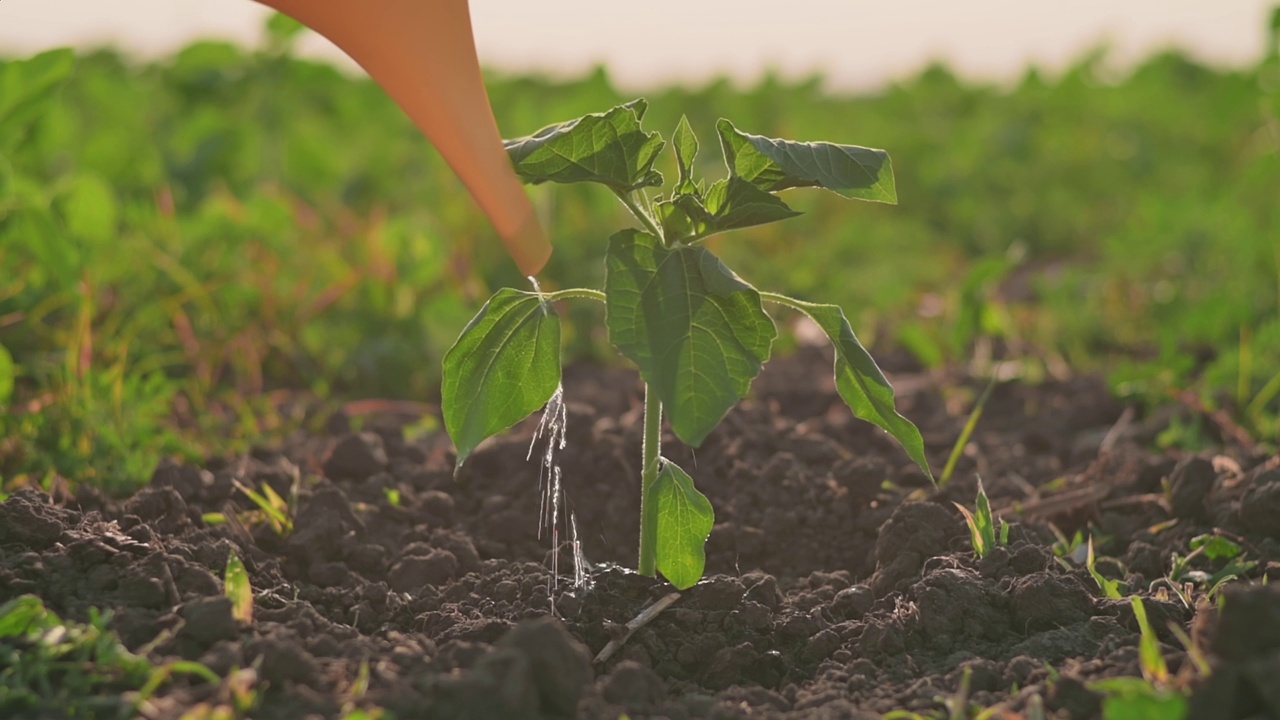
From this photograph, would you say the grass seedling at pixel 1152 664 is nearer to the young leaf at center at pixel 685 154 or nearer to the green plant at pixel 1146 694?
the green plant at pixel 1146 694

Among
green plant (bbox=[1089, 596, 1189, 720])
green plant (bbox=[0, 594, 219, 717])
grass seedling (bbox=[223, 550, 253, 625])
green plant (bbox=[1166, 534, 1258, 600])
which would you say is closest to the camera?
green plant (bbox=[1089, 596, 1189, 720])

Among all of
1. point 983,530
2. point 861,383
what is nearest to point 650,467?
point 861,383

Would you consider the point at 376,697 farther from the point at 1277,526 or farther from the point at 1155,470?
the point at 1155,470

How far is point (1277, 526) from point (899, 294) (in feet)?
8.32

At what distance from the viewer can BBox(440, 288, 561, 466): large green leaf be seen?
6.97 ft

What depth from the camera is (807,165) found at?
2.00 m

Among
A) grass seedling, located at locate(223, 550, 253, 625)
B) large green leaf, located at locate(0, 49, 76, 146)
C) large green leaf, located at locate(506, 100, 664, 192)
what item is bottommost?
grass seedling, located at locate(223, 550, 253, 625)

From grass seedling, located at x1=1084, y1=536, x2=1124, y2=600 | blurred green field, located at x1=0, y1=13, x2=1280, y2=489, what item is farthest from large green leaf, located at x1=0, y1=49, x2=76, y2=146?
grass seedling, located at x1=1084, y1=536, x2=1124, y2=600

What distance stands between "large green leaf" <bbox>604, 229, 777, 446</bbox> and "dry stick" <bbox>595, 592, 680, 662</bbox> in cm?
48

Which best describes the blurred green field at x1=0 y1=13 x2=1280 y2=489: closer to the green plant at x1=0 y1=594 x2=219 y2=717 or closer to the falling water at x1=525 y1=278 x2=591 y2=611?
the falling water at x1=525 y1=278 x2=591 y2=611

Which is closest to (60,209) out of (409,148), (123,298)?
(123,298)

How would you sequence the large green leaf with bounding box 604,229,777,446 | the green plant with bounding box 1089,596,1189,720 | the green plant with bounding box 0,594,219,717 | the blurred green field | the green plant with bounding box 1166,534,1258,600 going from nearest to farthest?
the green plant with bounding box 1089,596,1189,720
the green plant with bounding box 0,594,219,717
the large green leaf with bounding box 604,229,777,446
the green plant with bounding box 1166,534,1258,600
the blurred green field

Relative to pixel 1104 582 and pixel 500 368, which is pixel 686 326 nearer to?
pixel 500 368

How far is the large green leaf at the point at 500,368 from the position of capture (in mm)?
2123
